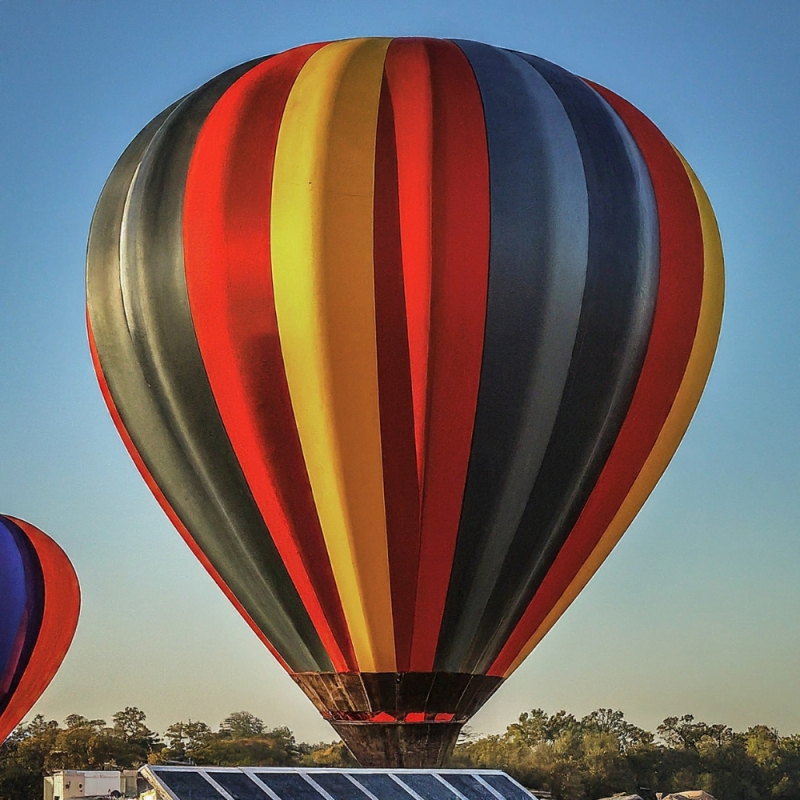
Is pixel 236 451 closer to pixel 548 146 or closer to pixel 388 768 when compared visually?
pixel 388 768

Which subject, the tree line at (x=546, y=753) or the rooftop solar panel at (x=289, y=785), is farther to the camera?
the tree line at (x=546, y=753)

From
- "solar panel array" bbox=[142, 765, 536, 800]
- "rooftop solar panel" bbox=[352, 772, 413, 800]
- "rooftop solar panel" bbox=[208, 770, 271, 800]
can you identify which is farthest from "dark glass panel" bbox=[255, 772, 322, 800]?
"rooftop solar panel" bbox=[352, 772, 413, 800]

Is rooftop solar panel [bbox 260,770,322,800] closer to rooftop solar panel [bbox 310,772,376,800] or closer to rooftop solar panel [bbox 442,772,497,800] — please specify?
rooftop solar panel [bbox 310,772,376,800]

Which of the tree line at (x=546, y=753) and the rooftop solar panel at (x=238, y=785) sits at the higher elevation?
the tree line at (x=546, y=753)

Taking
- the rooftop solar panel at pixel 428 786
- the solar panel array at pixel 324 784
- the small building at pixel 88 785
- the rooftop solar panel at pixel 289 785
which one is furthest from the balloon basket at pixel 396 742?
the small building at pixel 88 785

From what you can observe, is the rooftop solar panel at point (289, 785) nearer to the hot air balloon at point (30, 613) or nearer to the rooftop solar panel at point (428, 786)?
the rooftop solar panel at point (428, 786)

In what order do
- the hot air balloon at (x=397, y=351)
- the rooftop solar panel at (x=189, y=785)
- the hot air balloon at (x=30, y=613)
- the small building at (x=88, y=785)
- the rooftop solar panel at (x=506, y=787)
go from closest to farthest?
the rooftop solar panel at (x=189, y=785) → the rooftop solar panel at (x=506, y=787) → the hot air balloon at (x=397, y=351) → the hot air balloon at (x=30, y=613) → the small building at (x=88, y=785)
